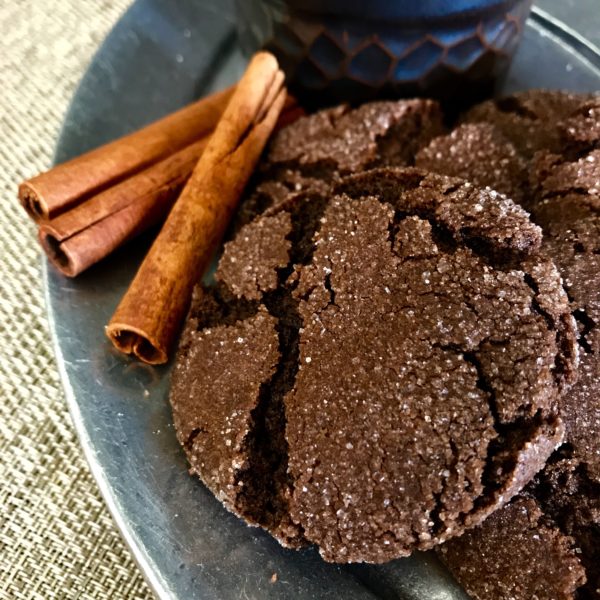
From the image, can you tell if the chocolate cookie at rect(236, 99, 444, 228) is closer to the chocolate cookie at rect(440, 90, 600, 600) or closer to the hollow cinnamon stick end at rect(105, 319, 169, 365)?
the hollow cinnamon stick end at rect(105, 319, 169, 365)

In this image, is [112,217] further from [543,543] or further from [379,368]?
[543,543]

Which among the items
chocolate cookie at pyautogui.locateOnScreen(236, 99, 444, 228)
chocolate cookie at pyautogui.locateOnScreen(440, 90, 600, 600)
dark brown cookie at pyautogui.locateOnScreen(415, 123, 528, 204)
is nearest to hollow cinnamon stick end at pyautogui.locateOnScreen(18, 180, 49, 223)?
chocolate cookie at pyautogui.locateOnScreen(236, 99, 444, 228)

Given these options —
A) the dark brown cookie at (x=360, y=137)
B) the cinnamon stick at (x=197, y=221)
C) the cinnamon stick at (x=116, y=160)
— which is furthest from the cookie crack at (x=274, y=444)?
the cinnamon stick at (x=116, y=160)

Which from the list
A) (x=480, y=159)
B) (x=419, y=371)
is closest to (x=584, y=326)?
(x=419, y=371)

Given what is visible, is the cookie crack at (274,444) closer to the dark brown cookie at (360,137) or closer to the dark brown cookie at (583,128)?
the dark brown cookie at (360,137)

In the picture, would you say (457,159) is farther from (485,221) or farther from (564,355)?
(564,355)

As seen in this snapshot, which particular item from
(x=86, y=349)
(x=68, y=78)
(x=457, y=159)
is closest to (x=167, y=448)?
(x=86, y=349)
